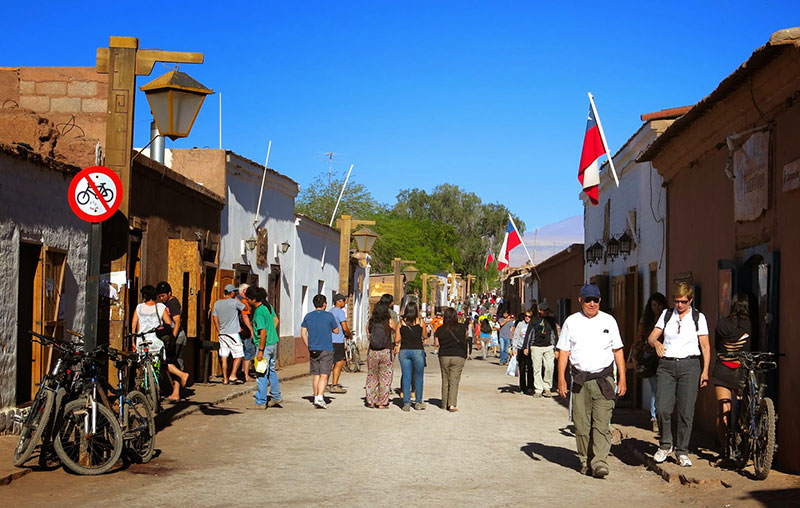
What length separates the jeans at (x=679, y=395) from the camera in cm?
959

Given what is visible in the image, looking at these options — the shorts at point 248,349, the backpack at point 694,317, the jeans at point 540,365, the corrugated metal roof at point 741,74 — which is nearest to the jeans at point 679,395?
the backpack at point 694,317

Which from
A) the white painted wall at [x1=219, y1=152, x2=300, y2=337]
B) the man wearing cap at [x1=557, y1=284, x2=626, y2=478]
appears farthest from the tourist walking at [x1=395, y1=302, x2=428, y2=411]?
the white painted wall at [x1=219, y1=152, x2=300, y2=337]

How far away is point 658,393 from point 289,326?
18273 mm

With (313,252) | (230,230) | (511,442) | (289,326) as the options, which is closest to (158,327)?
(511,442)

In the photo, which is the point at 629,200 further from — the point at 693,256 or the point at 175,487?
the point at 175,487

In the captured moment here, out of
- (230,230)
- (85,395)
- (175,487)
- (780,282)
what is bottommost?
(175,487)

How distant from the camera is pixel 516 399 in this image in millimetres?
17703

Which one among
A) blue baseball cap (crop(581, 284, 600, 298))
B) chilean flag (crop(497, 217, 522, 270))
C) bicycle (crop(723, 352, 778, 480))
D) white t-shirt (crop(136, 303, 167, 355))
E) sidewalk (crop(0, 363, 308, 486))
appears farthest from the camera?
chilean flag (crop(497, 217, 522, 270))

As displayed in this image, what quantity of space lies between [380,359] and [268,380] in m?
1.73

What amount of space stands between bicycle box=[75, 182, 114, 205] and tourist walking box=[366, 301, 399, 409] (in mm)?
6423

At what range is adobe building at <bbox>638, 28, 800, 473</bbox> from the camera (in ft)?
29.2

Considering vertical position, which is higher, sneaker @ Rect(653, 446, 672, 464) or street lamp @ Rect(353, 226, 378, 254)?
street lamp @ Rect(353, 226, 378, 254)

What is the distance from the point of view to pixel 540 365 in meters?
18.3

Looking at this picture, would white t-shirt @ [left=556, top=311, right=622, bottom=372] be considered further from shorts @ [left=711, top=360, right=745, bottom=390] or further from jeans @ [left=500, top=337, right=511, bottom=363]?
jeans @ [left=500, top=337, right=511, bottom=363]
